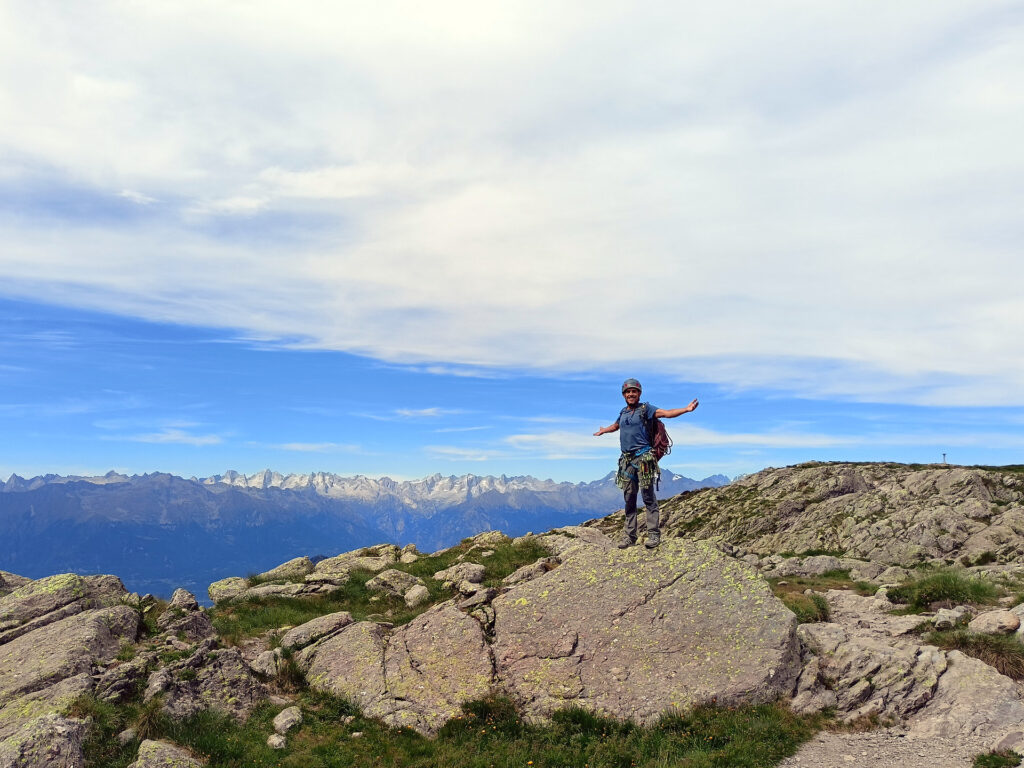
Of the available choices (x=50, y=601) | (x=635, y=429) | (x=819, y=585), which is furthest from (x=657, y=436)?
(x=50, y=601)

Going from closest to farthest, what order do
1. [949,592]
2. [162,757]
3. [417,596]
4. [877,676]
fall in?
[162,757]
[877,676]
[949,592]
[417,596]

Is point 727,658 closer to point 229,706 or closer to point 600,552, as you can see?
point 600,552

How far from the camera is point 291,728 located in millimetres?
15141

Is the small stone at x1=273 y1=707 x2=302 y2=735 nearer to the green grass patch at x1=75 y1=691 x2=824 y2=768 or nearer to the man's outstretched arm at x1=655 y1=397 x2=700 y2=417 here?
the green grass patch at x1=75 y1=691 x2=824 y2=768

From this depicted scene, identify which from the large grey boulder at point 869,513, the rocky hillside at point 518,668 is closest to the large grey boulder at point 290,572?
the rocky hillside at point 518,668

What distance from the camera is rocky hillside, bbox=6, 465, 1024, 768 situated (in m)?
13.6

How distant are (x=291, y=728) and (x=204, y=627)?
7.64 m

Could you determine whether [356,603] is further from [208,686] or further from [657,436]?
[657,436]

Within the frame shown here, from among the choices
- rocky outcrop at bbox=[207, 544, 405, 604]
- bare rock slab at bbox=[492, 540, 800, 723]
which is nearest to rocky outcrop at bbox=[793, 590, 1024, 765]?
bare rock slab at bbox=[492, 540, 800, 723]

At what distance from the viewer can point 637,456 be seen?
20094 mm

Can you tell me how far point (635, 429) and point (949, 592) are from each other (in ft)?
45.6

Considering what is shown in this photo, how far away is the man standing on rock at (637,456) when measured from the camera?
64.8 feet

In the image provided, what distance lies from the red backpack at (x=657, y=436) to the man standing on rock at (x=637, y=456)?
50 millimetres

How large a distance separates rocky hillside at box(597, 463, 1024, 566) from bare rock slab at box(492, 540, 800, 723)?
1345 inches
